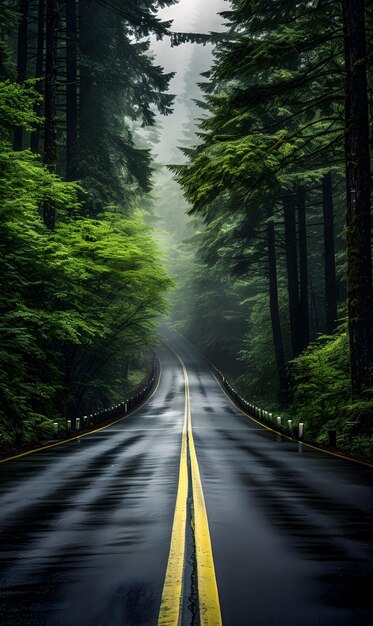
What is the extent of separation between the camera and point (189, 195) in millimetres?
17172

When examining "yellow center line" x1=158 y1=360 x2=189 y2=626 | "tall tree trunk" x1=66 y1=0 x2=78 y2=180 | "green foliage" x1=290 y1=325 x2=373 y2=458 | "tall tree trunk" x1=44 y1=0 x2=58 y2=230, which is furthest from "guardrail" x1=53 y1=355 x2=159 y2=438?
"yellow center line" x1=158 y1=360 x2=189 y2=626

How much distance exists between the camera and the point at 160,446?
55.3 feet

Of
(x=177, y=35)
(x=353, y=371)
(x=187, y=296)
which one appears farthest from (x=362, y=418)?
(x=187, y=296)

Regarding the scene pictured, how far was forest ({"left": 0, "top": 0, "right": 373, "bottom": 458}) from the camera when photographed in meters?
16.5

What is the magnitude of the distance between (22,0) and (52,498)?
3122 cm

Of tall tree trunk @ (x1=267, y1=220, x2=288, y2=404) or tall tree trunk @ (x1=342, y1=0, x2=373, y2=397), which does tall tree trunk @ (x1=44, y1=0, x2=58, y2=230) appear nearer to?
tall tree trunk @ (x1=267, y1=220, x2=288, y2=404)

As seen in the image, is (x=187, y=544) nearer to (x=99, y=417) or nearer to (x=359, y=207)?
(x=359, y=207)

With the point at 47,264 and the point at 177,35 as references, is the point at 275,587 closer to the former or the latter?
the point at 47,264

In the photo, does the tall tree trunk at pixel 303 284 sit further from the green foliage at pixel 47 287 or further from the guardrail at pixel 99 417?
the guardrail at pixel 99 417

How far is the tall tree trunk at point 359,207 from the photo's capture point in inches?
640

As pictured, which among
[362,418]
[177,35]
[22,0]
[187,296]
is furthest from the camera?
[187,296]

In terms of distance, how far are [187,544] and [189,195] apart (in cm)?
1300

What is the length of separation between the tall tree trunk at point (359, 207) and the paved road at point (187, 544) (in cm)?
507

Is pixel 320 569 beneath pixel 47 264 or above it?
beneath
